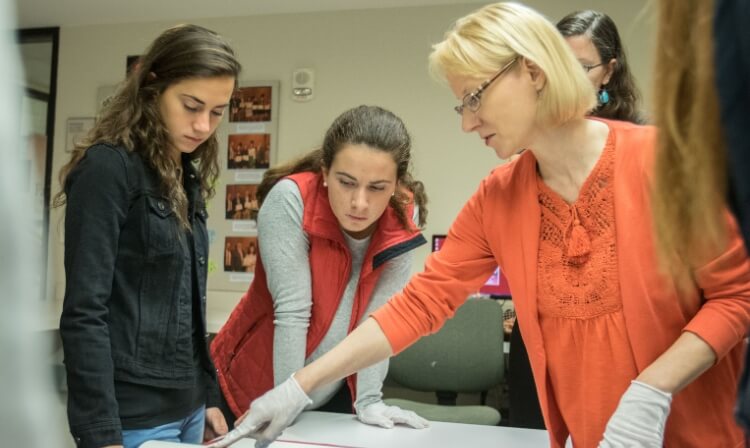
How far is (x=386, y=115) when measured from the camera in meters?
1.45

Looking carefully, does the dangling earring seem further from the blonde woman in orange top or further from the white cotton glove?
the white cotton glove

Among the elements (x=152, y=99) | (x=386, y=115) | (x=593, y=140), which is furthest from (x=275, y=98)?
(x=593, y=140)

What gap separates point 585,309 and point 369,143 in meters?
0.64

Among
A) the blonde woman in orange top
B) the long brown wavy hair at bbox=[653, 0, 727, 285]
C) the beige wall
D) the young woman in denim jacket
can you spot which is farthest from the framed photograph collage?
the long brown wavy hair at bbox=[653, 0, 727, 285]

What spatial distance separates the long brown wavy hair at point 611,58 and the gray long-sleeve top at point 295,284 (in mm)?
591

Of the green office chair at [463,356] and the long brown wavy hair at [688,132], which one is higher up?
the long brown wavy hair at [688,132]

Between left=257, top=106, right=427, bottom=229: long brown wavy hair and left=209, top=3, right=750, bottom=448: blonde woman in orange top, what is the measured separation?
0.35 m

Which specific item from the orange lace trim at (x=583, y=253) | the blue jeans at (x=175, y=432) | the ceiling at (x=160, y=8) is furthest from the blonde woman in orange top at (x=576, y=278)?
the ceiling at (x=160, y=8)

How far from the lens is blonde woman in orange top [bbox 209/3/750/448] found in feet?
2.78

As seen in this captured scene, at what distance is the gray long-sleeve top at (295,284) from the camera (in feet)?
4.40

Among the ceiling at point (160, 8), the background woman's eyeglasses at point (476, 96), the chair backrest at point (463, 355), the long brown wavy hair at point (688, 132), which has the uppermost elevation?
the ceiling at point (160, 8)

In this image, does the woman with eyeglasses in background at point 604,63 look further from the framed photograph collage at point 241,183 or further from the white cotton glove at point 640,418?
the framed photograph collage at point 241,183

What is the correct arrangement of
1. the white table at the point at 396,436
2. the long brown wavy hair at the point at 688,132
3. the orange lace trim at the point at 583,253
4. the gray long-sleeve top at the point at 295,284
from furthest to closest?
the gray long-sleeve top at the point at 295,284
the white table at the point at 396,436
the orange lace trim at the point at 583,253
the long brown wavy hair at the point at 688,132

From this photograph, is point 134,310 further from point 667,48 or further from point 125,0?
point 125,0
